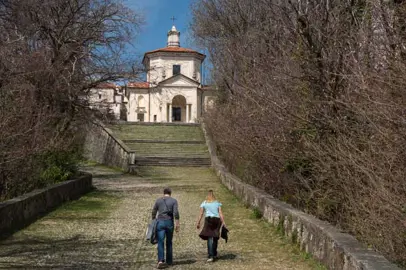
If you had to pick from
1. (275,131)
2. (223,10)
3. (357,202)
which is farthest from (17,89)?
(223,10)

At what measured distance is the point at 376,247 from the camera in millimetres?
7746

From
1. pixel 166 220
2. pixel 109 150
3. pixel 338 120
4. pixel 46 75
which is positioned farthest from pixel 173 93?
pixel 166 220

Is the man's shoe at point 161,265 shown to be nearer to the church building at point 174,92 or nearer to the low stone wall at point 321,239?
the low stone wall at point 321,239

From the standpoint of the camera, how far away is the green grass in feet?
138

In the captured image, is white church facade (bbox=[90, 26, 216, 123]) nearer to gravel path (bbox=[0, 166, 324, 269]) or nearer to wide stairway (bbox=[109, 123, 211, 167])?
wide stairway (bbox=[109, 123, 211, 167])

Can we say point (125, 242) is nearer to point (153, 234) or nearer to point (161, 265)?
point (153, 234)

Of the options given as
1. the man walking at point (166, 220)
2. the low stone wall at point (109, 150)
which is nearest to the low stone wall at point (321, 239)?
the man walking at point (166, 220)

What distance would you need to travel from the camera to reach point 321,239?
8.70 m

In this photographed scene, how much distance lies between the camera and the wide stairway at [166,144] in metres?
34.2

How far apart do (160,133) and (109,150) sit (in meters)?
6.68

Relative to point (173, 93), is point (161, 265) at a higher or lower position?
lower

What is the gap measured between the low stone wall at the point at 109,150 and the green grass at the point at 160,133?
5.09ft

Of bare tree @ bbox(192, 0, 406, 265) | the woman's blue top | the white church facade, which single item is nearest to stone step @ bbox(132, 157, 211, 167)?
bare tree @ bbox(192, 0, 406, 265)

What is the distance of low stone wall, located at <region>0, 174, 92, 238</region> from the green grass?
22.2 meters
